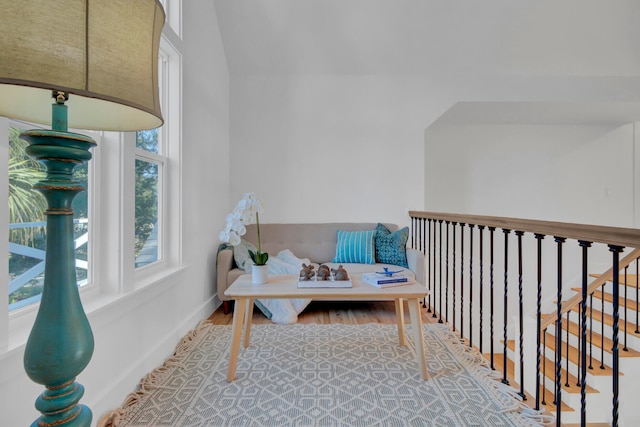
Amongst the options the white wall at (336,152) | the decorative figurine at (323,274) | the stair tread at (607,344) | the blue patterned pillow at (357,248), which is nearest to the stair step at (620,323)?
the stair tread at (607,344)

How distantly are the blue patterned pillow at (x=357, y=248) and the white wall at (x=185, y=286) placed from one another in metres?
1.21

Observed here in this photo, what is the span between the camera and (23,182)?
1067mm

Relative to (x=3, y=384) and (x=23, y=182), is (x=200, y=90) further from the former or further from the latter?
(x=3, y=384)

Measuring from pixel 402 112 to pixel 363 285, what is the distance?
246 cm

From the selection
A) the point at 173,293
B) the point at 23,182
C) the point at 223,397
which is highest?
the point at 23,182

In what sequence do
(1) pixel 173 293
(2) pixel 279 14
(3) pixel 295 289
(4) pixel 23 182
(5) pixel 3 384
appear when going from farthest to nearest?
(2) pixel 279 14
(1) pixel 173 293
(3) pixel 295 289
(4) pixel 23 182
(5) pixel 3 384

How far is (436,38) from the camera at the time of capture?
3.16 metres

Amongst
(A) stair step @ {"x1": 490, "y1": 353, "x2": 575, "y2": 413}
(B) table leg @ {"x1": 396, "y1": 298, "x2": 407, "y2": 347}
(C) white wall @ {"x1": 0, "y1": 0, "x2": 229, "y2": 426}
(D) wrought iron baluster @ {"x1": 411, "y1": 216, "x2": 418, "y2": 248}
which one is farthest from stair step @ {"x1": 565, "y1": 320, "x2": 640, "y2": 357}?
(C) white wall @ {"x1": 0, "y1": 0, "x2": 229, "y2": 426}

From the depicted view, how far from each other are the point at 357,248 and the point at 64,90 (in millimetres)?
2615

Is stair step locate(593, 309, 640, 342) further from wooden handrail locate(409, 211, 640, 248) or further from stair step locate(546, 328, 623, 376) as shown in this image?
wooden handrail locate(409, 211, 640, 248)

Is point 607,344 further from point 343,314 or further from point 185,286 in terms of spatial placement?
point 185,286

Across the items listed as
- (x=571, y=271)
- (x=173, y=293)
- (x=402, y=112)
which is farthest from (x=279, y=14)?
(x=571, y=271)

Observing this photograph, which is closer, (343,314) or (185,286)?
(185,286)

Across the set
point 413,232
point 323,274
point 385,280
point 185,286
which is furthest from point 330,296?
point 413,232
